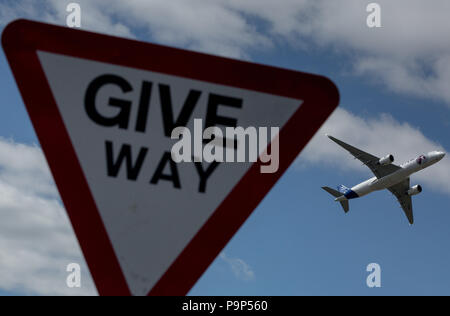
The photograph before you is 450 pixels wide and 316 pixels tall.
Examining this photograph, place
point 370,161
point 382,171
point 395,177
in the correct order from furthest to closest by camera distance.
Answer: point 382,171, point 370,161, point 395,177

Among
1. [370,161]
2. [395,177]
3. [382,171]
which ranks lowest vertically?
[395,177]

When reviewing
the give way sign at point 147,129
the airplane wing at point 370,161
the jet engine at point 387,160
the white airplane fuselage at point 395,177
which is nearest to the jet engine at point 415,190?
the white airplane fuselage at point 395,177

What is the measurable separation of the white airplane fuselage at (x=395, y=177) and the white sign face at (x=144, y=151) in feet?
167

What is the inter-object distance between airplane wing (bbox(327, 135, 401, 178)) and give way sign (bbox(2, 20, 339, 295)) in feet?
175

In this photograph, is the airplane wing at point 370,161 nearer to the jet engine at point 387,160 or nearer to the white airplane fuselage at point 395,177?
the white airplane fuselage at point 395,177

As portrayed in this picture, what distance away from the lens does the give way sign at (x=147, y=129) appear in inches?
103

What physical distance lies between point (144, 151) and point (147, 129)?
4.5 inches

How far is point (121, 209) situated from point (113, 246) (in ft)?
0.61

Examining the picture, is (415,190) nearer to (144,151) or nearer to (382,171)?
(382,171)

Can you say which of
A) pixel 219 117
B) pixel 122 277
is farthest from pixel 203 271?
pixel 219 117

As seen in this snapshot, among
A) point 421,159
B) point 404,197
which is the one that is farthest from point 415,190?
point 421,159

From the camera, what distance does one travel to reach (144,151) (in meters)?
2.66

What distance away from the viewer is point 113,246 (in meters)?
2.61

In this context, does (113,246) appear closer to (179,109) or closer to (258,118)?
(179,109)
